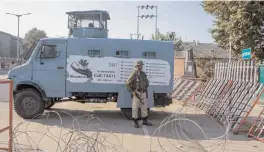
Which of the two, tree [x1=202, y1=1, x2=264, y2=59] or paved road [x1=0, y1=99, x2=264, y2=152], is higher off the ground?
tree [x1=202, y1=1, x2=264, y2=59]

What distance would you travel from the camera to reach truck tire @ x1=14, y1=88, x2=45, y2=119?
924 centimetres

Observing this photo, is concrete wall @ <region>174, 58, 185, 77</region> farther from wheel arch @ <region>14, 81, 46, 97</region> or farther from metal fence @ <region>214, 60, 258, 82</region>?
wheel arch @ <region>14, 81, 46, 97</region>

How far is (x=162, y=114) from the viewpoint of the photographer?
35.5ft

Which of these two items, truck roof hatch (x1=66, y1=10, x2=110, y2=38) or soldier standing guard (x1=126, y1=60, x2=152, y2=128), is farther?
truck roof hatch (x1=66, y1=10, x2=110, y2=38)

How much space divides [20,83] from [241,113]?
21.6ft

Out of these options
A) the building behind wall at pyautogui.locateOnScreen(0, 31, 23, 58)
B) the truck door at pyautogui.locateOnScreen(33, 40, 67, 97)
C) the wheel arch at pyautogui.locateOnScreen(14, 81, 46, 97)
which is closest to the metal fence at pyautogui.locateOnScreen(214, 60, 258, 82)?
the truck door at pyautogui.locateOnScreen(33, 40, 67, 97)

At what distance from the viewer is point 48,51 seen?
9.41 m

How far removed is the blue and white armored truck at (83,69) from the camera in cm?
932

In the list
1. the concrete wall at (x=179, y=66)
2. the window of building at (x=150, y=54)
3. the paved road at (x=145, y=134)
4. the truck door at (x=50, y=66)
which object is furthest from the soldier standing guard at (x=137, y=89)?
the concrete wall at (x=179, y=66)

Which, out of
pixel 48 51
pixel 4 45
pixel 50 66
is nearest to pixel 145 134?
pixel 50 66

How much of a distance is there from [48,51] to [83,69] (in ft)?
4.11

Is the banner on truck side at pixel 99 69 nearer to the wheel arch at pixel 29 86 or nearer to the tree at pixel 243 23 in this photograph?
the wheel arch at pixel 29 86

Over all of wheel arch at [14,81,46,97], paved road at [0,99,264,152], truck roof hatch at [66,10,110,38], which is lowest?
paved road at [0,99,264,152]

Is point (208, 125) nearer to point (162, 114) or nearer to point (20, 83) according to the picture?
point (162, 114)
